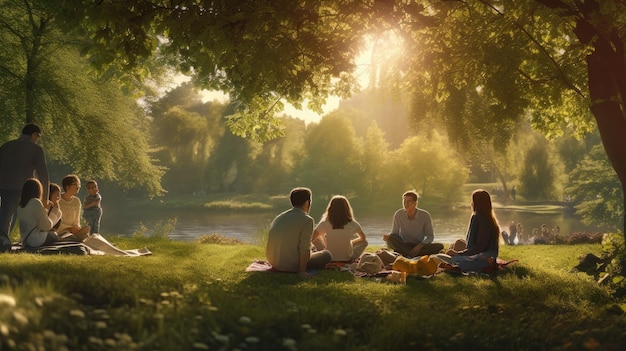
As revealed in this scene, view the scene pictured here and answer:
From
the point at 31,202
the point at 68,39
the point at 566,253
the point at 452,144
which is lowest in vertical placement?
the point at 566,253

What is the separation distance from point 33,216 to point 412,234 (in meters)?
7.48

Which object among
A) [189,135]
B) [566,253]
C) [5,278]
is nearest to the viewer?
[5,278]

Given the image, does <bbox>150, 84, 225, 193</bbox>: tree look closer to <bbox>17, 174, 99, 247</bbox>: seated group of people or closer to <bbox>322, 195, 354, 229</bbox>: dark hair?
<bbox>17, 174, 99, 247</bbox>: seated group of people

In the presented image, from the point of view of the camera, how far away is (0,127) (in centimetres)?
1983

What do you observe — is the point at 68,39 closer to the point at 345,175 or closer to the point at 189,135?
the point at 189,135

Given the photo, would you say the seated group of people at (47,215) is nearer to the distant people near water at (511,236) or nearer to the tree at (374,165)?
the distant people near water at (511,236)

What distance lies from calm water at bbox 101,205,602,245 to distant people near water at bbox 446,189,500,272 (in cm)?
2454

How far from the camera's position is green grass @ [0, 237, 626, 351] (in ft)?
18.0

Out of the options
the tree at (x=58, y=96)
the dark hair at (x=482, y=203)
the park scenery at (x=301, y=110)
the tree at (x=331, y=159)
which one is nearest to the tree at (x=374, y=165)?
the tree at (x=331, y=159)

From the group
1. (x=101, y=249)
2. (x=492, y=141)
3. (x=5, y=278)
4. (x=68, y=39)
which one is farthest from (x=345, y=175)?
(x=5, y=278)

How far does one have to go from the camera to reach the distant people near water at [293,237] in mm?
9883

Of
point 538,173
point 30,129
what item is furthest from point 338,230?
point 538,173

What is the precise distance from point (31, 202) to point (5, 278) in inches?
214

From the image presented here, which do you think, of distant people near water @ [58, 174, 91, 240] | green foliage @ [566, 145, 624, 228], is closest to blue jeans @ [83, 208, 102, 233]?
distant people near water @ [58, 174, 91, 240]
